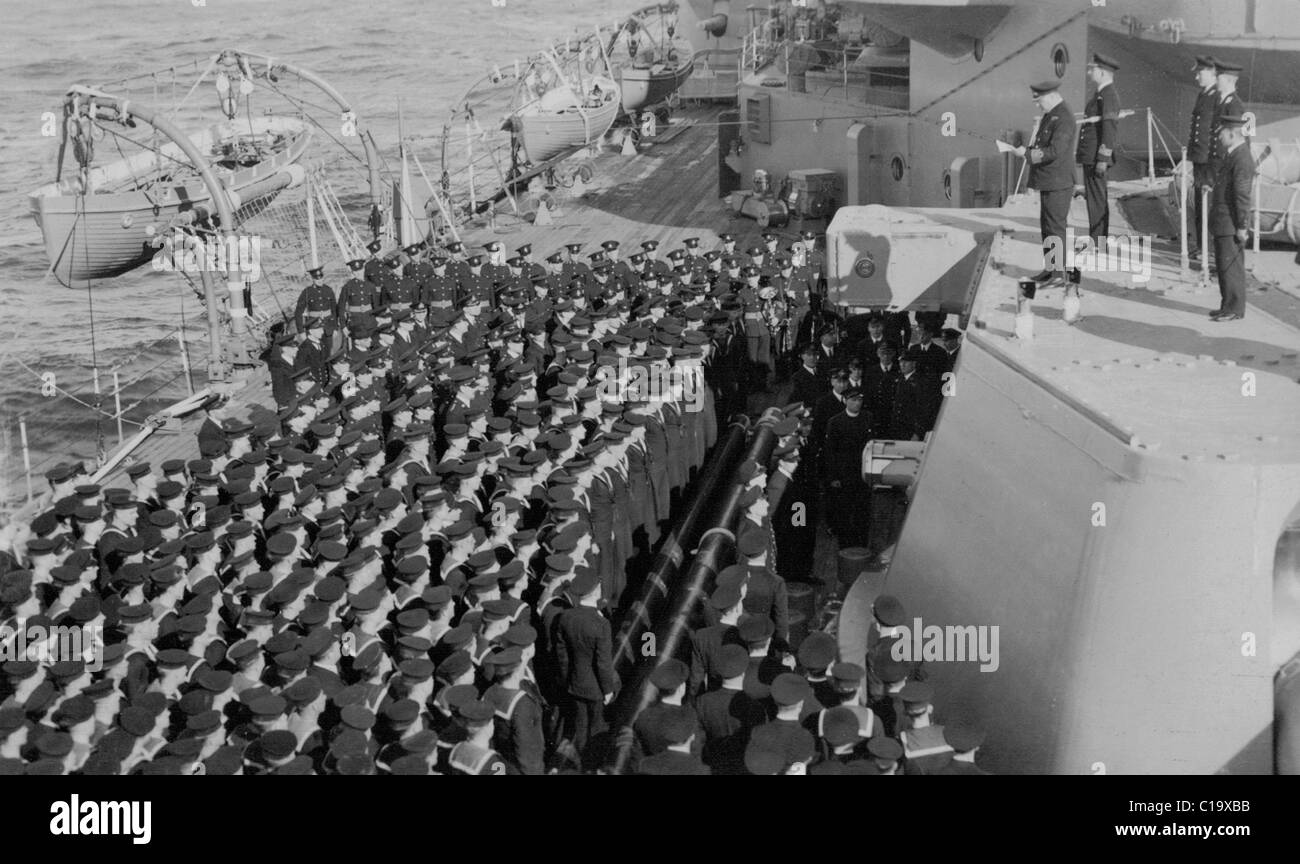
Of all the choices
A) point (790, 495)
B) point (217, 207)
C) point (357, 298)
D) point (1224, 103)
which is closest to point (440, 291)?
point (357, 298)

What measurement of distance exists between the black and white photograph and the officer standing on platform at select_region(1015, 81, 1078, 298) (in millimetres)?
37

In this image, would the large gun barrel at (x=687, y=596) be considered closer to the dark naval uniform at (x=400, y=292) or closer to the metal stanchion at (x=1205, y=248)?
the metal stanchion at (x=1205, y=248)

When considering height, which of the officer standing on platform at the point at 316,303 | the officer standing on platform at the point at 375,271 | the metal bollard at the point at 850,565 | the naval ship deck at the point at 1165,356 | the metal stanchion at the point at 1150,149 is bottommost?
the metal bollard at the point at 850,565

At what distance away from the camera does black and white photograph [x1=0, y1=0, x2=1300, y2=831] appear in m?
5.76

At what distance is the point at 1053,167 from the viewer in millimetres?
8398

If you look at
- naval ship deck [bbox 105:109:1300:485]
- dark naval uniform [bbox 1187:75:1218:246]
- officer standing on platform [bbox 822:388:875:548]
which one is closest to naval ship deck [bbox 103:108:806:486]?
naval ship deck [bbox 105:109:1300:485]

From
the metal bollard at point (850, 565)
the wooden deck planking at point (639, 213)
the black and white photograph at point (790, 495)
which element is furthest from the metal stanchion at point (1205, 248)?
the wooden deck planking at point (639, 213)

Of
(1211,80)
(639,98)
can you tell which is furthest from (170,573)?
(639,98)

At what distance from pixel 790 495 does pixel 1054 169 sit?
8.28 ft

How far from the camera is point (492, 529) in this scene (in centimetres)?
770

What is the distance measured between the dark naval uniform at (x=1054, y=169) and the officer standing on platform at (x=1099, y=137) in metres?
0.13

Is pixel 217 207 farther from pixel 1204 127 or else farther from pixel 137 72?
pixel 137 72

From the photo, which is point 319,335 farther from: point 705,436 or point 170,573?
point 170,573

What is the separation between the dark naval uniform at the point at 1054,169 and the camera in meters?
8.24
